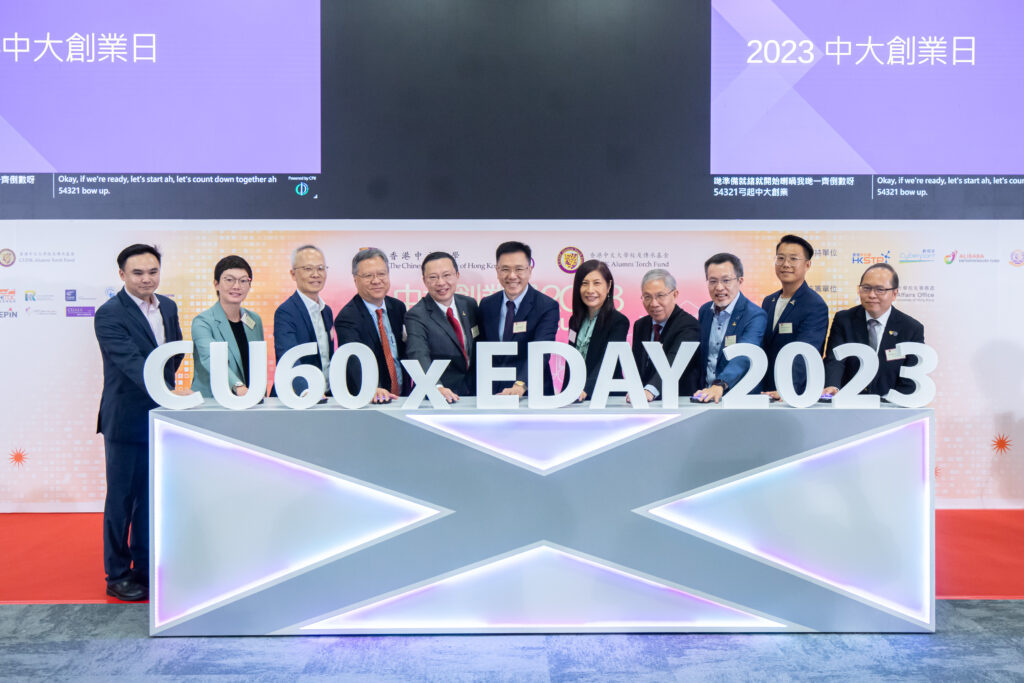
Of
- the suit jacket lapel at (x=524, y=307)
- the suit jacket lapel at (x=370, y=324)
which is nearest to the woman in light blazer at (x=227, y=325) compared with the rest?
the suit jacket lapel at (x=370, y=324)

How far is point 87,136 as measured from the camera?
452cm

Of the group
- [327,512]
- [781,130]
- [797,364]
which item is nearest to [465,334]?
[327,512]

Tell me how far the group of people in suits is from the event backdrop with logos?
0.97 meters

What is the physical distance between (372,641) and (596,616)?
0.89m

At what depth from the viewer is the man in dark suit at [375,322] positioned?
3.57m

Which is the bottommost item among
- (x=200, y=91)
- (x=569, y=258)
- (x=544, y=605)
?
(x=544, y=605)

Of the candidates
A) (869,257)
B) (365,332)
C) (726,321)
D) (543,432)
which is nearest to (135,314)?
(365,332)

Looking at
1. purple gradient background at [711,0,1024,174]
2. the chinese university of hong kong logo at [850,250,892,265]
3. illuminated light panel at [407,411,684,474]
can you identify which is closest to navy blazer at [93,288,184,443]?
illuminated light panel at [407,411,684,474]

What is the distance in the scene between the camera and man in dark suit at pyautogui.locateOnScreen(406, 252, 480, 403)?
3504 mm

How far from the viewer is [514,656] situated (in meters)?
2.67

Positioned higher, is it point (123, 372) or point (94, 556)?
point (123, 372)

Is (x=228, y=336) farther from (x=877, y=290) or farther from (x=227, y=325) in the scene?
(x=877, y=290)

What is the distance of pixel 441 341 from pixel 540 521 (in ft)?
3.67

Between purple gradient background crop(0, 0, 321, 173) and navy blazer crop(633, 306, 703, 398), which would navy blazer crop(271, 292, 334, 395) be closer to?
purple gradient background crop(0, 0, 321, 173)
